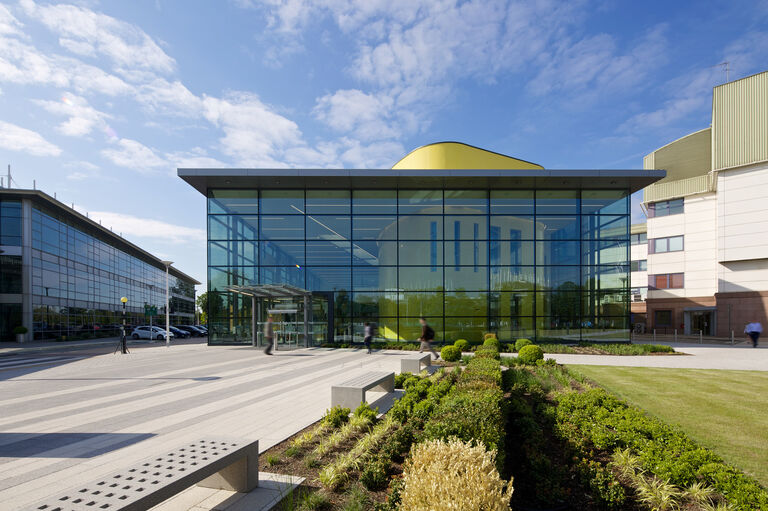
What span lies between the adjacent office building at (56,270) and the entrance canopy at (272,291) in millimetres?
25818

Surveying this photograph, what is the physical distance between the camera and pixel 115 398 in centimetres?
966

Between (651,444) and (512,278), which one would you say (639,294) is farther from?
(651,444)

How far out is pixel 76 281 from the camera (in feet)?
134

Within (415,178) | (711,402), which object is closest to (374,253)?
(415,178)

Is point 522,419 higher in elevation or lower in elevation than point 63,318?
higher

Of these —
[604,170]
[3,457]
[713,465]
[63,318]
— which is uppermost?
[604,170]

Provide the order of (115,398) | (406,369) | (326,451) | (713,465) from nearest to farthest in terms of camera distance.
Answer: (713,465) < (326,451) < (115,398) < (406,369)

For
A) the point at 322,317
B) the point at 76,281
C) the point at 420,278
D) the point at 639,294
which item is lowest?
the point at 639,294

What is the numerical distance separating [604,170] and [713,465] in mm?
22432

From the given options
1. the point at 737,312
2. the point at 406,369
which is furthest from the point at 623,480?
the point at 737,312

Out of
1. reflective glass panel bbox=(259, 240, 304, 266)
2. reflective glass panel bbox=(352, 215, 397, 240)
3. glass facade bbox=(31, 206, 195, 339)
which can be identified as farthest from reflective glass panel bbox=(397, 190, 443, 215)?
glass facade bbox=(31, 206, 195, 339)

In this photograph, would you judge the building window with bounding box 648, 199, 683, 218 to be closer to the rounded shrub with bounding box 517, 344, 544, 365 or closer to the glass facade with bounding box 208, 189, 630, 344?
the glass facade with bounding box 208, 189, 630, 344

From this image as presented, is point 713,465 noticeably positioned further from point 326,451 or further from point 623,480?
point 326,451

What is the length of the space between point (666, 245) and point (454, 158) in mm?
30788
